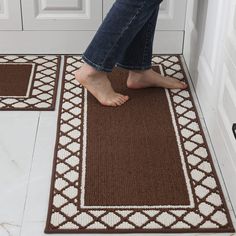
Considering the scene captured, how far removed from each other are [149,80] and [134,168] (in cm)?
56

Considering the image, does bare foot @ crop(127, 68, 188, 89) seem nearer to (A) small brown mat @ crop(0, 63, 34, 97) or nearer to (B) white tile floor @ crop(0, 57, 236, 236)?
(B) white tile floor @ crop(0, 57, 236, 236)

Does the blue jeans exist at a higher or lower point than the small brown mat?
higher

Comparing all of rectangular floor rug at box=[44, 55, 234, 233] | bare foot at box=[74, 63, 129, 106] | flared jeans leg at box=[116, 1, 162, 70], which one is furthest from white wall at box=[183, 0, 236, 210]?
bare foot at box=[74, 63, 129, 106]

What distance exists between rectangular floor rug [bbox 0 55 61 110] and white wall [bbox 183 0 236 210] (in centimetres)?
57

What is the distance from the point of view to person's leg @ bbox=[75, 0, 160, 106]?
6.40 feet

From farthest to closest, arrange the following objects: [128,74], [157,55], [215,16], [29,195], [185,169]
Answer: [157,55] → [128,74] → [215,16] → [185,169] → [29,195]

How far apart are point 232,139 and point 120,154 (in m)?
0.38

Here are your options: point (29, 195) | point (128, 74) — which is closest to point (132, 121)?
point (128, 74)

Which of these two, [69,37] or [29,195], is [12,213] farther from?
[69,37]

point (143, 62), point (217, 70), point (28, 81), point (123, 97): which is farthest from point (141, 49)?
point (28, 81)

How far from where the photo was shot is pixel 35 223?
62.0 inches

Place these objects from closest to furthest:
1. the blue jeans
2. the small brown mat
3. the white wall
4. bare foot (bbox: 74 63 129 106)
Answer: the white wall → the blue jeans → bare foot (bbox: 74 63 129 106) → the small brown mat

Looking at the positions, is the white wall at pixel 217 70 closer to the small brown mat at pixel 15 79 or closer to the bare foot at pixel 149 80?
the bare foot at pixel 149 80

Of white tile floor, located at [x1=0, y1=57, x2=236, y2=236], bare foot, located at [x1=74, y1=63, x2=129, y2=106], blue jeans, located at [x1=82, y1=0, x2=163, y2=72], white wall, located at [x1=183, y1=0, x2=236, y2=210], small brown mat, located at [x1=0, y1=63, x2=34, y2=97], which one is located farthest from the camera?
small brown mat, located at [x1=0, y1=63, x2=34, y2=97]
